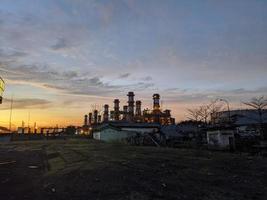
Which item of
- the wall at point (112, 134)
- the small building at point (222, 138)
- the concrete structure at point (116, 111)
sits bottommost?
the small building at point (222, 138)

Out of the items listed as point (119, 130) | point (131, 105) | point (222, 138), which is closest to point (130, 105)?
point (131, 105)

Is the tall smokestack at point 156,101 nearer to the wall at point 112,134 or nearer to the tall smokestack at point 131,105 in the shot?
the tall smokestack at point 131,105

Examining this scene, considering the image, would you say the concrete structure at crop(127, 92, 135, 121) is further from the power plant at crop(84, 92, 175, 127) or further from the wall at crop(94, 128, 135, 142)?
the wall at crop(94, 128, 135, 142)

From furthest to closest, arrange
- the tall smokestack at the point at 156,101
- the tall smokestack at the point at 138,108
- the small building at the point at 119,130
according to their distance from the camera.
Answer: the tall smokestack at the point at 138,108 < the tall smokestack at the point at 156,101 < the small building at the point at 119,130

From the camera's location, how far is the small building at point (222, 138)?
33031 millimetres

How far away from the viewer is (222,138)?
112ft

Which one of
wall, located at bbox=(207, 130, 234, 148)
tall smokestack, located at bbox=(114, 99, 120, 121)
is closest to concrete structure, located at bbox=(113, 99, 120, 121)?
tall smokestack, located at bbox=(114, 99, 120, 121)

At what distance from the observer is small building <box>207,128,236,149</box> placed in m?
33.0

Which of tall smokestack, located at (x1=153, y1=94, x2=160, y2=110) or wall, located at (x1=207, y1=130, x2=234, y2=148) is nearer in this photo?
wall, located at (x1=207, y1=130, x2=234, y2=148)

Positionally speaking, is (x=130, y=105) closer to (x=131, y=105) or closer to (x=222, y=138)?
(x=131, y=105)

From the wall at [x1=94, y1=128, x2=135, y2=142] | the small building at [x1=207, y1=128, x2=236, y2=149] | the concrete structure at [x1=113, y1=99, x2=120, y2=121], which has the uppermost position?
the concrete structure at [x1=113, y1=99, x2=120, y2=121]

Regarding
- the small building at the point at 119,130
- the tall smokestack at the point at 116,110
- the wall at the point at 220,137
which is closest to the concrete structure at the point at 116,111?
the tall smokestack at the point at 116,110

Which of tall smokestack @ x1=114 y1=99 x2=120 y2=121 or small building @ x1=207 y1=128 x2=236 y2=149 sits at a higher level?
tall smokestack @ x1=114 y1=99 x2=120 y2=121

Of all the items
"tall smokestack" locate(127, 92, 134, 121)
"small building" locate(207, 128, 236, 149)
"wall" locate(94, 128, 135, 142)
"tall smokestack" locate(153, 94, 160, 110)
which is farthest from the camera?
"tall smokestack" locate(127, 92, 134, 121)
